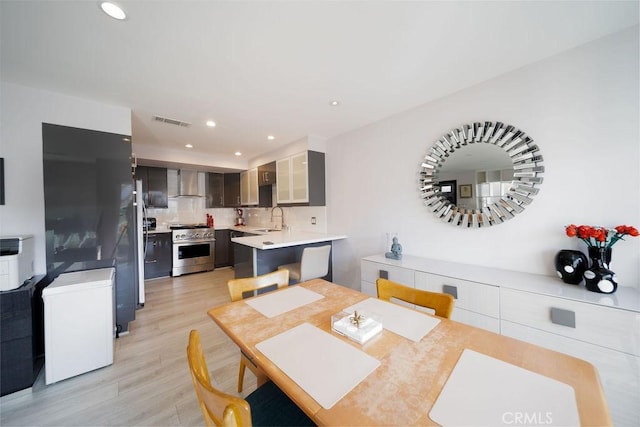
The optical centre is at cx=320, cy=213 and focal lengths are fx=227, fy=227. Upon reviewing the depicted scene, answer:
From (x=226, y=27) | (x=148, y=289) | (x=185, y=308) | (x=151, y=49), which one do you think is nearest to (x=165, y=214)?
(x=148, y=289)

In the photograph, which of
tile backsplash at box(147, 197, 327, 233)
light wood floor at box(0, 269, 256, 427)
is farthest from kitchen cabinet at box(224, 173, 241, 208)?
light wood floor at box(0, 269, 256, 427)

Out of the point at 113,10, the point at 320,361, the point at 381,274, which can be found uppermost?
the point at 113,10

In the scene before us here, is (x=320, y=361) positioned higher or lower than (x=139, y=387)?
higher

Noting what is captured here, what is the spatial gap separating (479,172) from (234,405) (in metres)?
2.39

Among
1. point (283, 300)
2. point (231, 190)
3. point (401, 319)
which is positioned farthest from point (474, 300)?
point (231, 190)

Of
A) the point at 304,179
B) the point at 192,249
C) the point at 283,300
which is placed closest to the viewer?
the point at 283,300

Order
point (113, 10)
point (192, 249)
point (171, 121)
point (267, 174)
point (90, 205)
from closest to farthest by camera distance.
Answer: point (113, 10)
point (90, 205)
point (171, 121)
point (267, 174)
point (192, 249)

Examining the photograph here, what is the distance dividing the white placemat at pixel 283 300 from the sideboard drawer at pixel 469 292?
1072 mm

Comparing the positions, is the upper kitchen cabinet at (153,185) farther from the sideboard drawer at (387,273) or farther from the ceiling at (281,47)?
the sideboard drawer at (387,273)

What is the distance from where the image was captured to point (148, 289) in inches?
146

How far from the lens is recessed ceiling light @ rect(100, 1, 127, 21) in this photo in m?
1.22

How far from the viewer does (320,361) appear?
0.81m

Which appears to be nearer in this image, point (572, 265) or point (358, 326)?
point (358, 326)

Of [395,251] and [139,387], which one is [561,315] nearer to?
[395,251]
